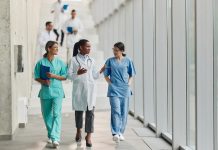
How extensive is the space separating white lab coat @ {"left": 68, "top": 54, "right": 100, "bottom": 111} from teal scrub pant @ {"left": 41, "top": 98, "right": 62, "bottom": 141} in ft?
1.07

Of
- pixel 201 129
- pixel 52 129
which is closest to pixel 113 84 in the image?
→ pixel 52 129

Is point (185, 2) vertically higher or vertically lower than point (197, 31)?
higher

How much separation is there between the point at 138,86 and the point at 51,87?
5.07 meters

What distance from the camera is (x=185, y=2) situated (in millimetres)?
8891

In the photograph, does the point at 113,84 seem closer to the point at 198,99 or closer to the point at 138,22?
the point at 198,99

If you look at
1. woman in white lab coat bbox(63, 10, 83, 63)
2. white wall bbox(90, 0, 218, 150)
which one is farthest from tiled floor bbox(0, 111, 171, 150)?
woman in white lab coat bbox(63, 10, 83, 63)

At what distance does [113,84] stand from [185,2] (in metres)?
2.13

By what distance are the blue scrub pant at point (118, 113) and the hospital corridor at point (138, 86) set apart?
0.06ft

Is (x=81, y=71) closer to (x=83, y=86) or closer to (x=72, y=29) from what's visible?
(x=83, y=86)

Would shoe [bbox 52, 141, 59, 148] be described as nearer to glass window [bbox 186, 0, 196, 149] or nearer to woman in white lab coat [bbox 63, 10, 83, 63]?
glass window [bbox 186, 0, 196, 149]

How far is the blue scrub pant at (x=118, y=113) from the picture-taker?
32.4ft

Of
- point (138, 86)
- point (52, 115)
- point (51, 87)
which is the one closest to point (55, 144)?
point (52, 115)

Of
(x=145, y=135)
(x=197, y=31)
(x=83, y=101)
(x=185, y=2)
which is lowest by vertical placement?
(x=145, y=135)

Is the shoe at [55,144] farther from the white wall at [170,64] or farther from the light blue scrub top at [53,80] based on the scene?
the white wall at [170,64]
